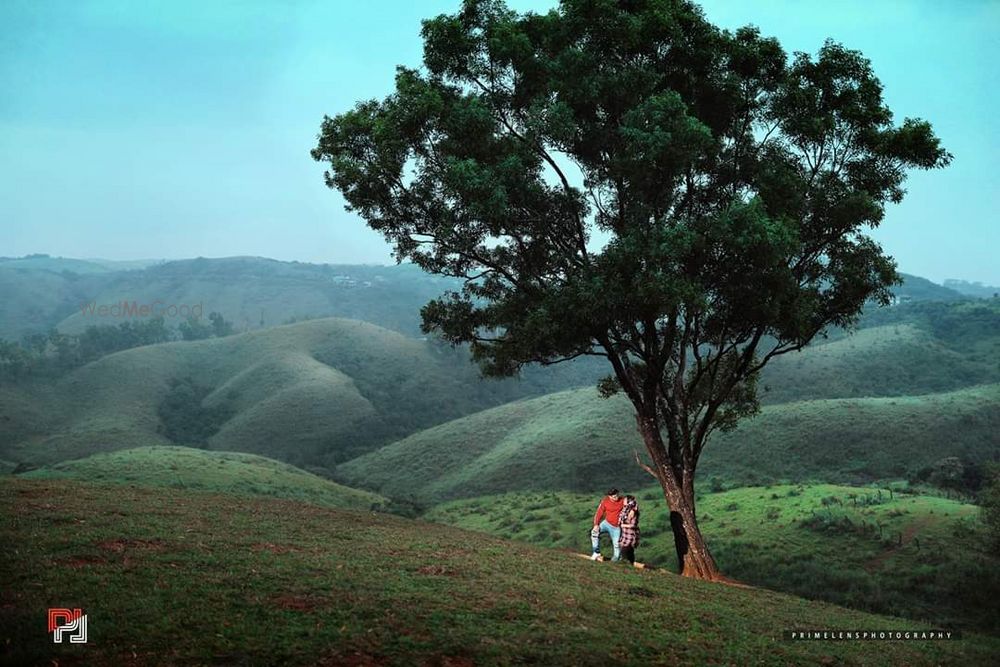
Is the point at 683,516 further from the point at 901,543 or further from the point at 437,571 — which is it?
the point at 901,543

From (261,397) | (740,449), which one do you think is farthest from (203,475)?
(261,397)

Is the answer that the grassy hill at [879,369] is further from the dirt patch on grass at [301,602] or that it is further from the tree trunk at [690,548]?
the dirt patch on grass at [301,602]

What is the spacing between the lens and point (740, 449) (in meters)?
69.2

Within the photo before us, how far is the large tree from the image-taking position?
882 inches

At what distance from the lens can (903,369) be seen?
10412 cm

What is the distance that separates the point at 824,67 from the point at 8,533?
91.9ft

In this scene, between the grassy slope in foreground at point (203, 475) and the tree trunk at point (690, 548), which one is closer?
the tree trunk at point (690, 548)

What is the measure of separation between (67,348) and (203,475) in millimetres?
120641

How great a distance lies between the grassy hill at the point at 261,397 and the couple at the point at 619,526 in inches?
3236

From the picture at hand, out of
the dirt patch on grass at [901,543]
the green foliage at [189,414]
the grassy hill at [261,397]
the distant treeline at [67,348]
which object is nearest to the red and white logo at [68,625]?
the dirt patch on grass at [901,543]

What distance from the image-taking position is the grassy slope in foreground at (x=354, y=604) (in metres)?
10.3

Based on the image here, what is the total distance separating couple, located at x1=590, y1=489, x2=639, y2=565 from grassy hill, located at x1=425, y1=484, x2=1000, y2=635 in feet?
33.4

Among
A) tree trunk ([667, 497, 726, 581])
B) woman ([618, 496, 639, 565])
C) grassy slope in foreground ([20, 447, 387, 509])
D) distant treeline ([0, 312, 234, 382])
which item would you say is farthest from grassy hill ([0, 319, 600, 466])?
woman ([618, 496, 639, 565])

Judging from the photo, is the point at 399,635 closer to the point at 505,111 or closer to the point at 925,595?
the point at 505,111
